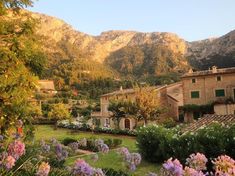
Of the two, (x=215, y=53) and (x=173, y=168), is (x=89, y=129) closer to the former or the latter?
(x=173, y=168)

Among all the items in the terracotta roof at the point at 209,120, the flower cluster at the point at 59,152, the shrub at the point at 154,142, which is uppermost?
the flower cluster at the point at 59,152

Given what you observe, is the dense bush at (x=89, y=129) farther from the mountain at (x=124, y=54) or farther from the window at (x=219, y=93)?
the mountain at (x=124, y=54)

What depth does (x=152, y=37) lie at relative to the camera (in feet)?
587

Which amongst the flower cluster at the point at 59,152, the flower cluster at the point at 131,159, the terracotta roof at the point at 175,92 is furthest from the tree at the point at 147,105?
the flower cluster at the point at 131,159

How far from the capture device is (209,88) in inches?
1497

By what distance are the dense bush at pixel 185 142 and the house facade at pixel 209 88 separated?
68.5 ft

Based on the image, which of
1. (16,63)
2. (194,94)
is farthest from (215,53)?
(16,63)

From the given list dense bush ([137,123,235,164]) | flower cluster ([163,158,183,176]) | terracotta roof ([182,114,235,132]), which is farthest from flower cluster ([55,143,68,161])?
terracotta roof ([182,114,235,132])

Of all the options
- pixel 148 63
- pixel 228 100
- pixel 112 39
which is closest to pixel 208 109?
pixel 228 100

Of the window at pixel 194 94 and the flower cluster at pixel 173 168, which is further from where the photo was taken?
the window at pixel 194 94

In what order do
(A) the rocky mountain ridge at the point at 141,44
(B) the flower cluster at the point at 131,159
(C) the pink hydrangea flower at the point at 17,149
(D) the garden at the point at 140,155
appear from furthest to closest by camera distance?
(A) the rocky mountain ridge at the point at 141,44
(B) the flower cluster at the point at 131,159
(C) the pink hydrangea flower at the point at 17,149
(D) the garden at the point at 140,155

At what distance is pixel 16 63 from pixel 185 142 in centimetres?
751

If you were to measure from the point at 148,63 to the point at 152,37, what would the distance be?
5751cm

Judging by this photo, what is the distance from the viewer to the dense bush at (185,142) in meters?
11.9
